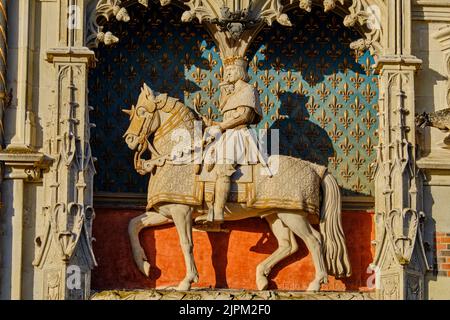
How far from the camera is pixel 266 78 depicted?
2692 cm

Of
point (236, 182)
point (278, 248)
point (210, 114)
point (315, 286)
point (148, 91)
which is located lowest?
point (315, 286)

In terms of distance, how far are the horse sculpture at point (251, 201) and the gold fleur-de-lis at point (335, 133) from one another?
2.42 feet

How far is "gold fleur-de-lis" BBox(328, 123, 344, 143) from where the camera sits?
26.8 meters

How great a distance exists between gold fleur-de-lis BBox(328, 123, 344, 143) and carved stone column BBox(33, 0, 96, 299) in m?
2.75

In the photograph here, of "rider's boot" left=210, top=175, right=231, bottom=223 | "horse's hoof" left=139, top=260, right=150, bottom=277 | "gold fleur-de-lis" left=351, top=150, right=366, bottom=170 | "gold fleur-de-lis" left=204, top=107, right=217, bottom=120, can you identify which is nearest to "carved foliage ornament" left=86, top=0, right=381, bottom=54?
"gold fleur-de-lis" left=204, top=107, right=217, bottom=120

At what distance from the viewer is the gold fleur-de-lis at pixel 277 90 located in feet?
88.2

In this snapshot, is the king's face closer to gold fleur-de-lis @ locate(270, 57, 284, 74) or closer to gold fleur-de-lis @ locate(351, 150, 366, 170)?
gold fleur-de-lis @ locate(270, 57, 284, 74)

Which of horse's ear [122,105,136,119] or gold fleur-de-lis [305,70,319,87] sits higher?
gold fleur-de-lis [305,70,319,87]

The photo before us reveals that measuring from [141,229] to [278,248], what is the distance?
4.92ft

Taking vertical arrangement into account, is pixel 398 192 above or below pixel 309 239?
above

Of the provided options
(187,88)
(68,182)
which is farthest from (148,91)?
(68,182)

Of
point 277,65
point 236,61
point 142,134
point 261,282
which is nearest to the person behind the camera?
point 261,282

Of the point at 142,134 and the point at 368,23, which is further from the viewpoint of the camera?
the point at 368,23

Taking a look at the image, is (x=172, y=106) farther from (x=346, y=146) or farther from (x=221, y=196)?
(x=346, y=146)
